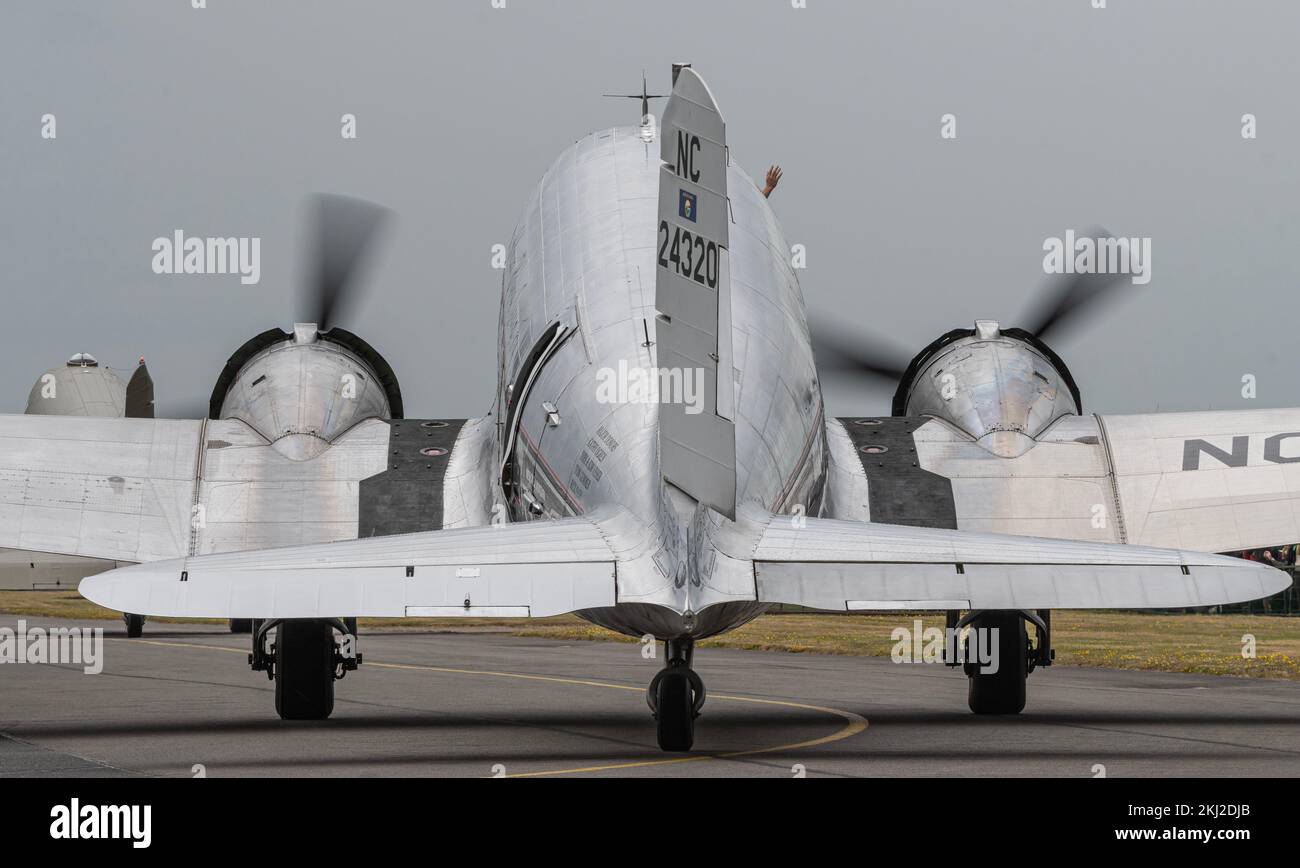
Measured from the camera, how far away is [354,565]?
39.1ft

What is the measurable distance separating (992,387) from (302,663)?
29.8 ft

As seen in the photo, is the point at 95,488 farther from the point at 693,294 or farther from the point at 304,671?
the point at 693,294

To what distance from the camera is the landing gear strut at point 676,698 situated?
12.8 meters

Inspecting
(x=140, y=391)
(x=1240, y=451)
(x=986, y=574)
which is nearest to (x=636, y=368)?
(x=986, y=574)

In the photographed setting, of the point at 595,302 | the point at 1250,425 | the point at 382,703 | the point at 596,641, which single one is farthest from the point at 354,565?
the point at 596,641

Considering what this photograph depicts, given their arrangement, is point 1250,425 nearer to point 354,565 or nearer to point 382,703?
point 382,703

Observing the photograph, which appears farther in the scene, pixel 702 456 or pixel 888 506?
pixel 888 506

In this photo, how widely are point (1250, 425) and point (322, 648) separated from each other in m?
11.2

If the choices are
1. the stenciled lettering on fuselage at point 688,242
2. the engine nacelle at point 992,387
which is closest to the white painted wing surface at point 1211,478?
the engine nacelle at point 992,387

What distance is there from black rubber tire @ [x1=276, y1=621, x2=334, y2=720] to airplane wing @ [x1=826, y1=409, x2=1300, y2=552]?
5789 mm
